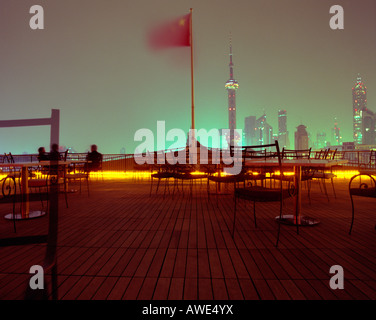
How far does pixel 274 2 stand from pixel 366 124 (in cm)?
8532

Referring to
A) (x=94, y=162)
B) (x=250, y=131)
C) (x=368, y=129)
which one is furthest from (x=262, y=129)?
(x=94, y=162)

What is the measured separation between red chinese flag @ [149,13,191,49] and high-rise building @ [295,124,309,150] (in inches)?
1325

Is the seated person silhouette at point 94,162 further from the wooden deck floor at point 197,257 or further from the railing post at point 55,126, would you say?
the railing post at point 55,126

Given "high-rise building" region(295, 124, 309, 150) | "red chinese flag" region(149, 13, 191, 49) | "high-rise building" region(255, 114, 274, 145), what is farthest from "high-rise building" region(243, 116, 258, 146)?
"red chinese flag" region(149, 13, 191, 49)

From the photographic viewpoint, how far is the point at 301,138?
41.6 metres

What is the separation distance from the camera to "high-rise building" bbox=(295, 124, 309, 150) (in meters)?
38.7

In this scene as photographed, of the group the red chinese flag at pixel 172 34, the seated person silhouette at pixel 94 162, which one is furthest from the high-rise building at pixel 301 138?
the seated person silhouette at pixel 94 162

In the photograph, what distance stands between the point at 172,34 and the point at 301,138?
124ft

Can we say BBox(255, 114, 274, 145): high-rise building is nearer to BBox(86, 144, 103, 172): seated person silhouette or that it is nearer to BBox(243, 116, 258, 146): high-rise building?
BBox(243, 116, 258, 146): high-rise building

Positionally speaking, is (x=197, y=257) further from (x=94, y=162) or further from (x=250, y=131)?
(x=250, y=131)

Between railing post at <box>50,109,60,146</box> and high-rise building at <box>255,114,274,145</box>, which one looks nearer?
railing post at <box>50,109,60,146</box>

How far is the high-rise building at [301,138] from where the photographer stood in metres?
→ 38.7

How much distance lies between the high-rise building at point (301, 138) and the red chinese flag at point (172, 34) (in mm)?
33645

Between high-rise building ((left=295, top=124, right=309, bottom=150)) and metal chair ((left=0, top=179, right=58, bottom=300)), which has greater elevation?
high-rise building ((left=295, top=124, right=309, bottom=150))
